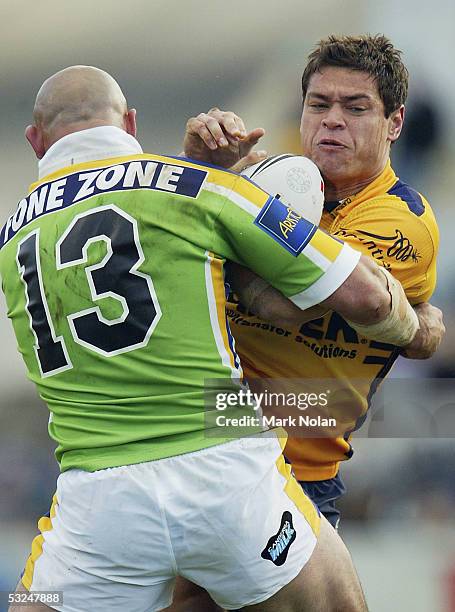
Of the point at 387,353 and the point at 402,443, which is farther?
the point at 402,443

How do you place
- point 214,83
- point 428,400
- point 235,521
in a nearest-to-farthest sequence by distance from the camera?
1. point 235,521
2. point 428,400
3. point 214,83

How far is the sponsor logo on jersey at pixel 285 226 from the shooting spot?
2.51m

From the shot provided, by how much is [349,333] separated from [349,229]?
37cm

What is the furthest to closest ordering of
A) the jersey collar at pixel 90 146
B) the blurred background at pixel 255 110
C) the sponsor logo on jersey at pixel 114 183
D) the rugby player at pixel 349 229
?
the blurred background at pixel 255 110
the rugby player at pixel 349 229
the jersey collar at pixel 90 146
the sponsor logo on jersey at pixel 114 183

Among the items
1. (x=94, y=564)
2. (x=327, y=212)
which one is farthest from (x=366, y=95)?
(x=94, y=564)

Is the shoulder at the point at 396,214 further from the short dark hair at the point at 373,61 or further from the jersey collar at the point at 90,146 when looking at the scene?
the jersey collar at the point at 90,146

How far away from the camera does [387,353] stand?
11.1 ft

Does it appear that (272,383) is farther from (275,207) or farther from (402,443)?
(402,443)

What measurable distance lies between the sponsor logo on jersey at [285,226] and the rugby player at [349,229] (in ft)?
1.70

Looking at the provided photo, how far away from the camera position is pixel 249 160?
288cm

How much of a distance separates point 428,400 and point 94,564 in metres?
3.89

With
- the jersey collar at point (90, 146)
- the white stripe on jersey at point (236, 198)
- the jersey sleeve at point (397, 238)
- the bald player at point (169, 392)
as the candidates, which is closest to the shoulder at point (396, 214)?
the jersey sleeve at point (397, 238)

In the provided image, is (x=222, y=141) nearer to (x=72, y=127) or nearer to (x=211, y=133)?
(x=211, y=133)

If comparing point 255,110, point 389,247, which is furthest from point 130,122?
point 255,110
